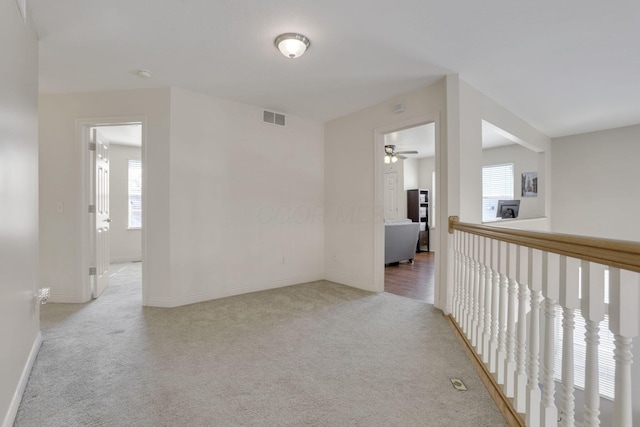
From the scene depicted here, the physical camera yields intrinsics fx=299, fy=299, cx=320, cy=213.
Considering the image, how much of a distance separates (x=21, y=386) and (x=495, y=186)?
24.7 feet

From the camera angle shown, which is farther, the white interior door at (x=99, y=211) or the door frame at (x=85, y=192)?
the white interior door at (x=99, y=211)

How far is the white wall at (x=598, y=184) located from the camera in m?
4.73

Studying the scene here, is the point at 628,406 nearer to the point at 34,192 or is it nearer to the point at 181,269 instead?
the point at 34,192

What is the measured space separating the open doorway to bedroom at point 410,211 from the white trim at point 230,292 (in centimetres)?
116

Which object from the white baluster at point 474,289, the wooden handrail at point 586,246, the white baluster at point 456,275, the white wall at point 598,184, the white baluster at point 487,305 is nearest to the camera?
the wooden handrail at point 586,246

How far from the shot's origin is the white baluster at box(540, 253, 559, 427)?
1.06 meters

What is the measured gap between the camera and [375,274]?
3773 millimetres

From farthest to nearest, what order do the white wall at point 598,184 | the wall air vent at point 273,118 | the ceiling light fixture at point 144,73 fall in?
the white wall at point 598,184 < the wall air vent at point 273,118 < the ceiling light fixture at point 144,73

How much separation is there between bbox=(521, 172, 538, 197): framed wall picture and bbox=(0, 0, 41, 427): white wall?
7304mm

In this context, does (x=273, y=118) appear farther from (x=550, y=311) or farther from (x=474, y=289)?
(x=550, y=311)

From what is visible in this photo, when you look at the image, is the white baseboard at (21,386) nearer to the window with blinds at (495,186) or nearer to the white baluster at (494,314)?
the white baluster at (494,314)

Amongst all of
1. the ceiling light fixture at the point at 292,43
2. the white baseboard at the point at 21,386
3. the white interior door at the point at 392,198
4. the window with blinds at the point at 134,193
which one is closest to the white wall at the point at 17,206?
the white baseboard at the point at 21,386

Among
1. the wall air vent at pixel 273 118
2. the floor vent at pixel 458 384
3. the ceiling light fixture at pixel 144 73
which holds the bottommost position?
the floor vent at pixel 458 384

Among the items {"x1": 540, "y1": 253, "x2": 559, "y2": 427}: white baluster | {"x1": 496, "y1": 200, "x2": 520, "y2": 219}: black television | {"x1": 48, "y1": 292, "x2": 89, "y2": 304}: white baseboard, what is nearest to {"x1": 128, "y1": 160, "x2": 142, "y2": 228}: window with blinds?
{"x1": 48, "y1": 292, "x2": 89, "y2": 304}: white baseboard
